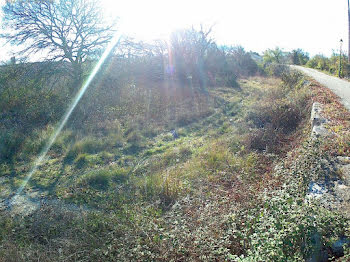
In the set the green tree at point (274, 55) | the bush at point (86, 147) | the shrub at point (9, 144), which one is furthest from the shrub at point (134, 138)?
the green tree at point (274, 55)

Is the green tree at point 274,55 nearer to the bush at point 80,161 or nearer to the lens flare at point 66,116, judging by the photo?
the lens flare at point 66,116

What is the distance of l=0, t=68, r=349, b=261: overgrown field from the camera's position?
267 centimetres

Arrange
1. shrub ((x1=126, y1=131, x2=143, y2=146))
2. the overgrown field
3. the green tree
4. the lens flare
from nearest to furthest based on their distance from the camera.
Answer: the overgrown field → the lens flare → shrub ((x1=126, y1=131, x2=143, y2=146)) → the green tree

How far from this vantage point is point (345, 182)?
3.52m

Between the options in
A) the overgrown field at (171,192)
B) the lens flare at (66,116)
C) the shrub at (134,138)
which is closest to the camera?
the overgrown field at (171,192)

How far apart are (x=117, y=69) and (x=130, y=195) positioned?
445 inches

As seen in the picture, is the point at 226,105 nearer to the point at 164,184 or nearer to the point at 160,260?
the point at 164,184

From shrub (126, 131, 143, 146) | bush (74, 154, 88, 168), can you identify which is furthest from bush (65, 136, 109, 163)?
shrub (126, 131, 143, 146)

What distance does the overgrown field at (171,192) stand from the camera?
105 inches

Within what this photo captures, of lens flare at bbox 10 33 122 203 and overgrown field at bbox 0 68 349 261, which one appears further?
lens flare at bbox 10 33 122 203

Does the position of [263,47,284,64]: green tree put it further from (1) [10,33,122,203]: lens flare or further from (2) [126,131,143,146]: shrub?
(2) [126,131,143,146]: shrub

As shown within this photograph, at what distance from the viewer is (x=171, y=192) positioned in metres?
4.56

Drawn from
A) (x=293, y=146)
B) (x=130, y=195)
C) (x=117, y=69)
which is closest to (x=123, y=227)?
(x=130, y=195)

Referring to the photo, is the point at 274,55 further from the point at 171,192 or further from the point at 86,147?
the point at 171,192
